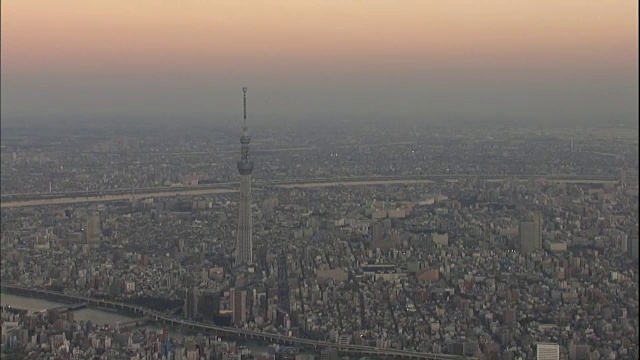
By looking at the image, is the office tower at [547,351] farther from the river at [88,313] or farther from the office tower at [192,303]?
the office tower at [192,303]

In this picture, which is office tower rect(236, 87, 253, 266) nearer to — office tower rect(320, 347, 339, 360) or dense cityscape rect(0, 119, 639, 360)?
dense cityscape rect(0, 119, 639, 360)

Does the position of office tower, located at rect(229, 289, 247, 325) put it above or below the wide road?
below

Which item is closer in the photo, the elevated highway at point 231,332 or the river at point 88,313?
the elevated highway at point 231,332

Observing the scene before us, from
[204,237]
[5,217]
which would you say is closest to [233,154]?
[204,237]

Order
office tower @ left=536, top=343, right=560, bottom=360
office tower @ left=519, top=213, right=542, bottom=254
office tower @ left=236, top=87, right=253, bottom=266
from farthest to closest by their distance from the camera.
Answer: office tower @ left=236, top=87, right=253, bottom=266 → office tower @ left=519, top=213, right=542, bottom=254 → office tower @ left=536, top=343, right=560, bottom=360

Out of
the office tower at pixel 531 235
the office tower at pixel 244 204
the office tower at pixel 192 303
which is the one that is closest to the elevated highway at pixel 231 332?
the office tower at pixel 192 303

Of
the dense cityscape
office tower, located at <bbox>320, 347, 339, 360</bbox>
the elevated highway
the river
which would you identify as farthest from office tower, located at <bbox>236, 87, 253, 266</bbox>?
office tower, located at <bbox>320, 347, 339, 360</bbox>

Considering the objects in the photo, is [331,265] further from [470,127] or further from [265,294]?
[470,127]
